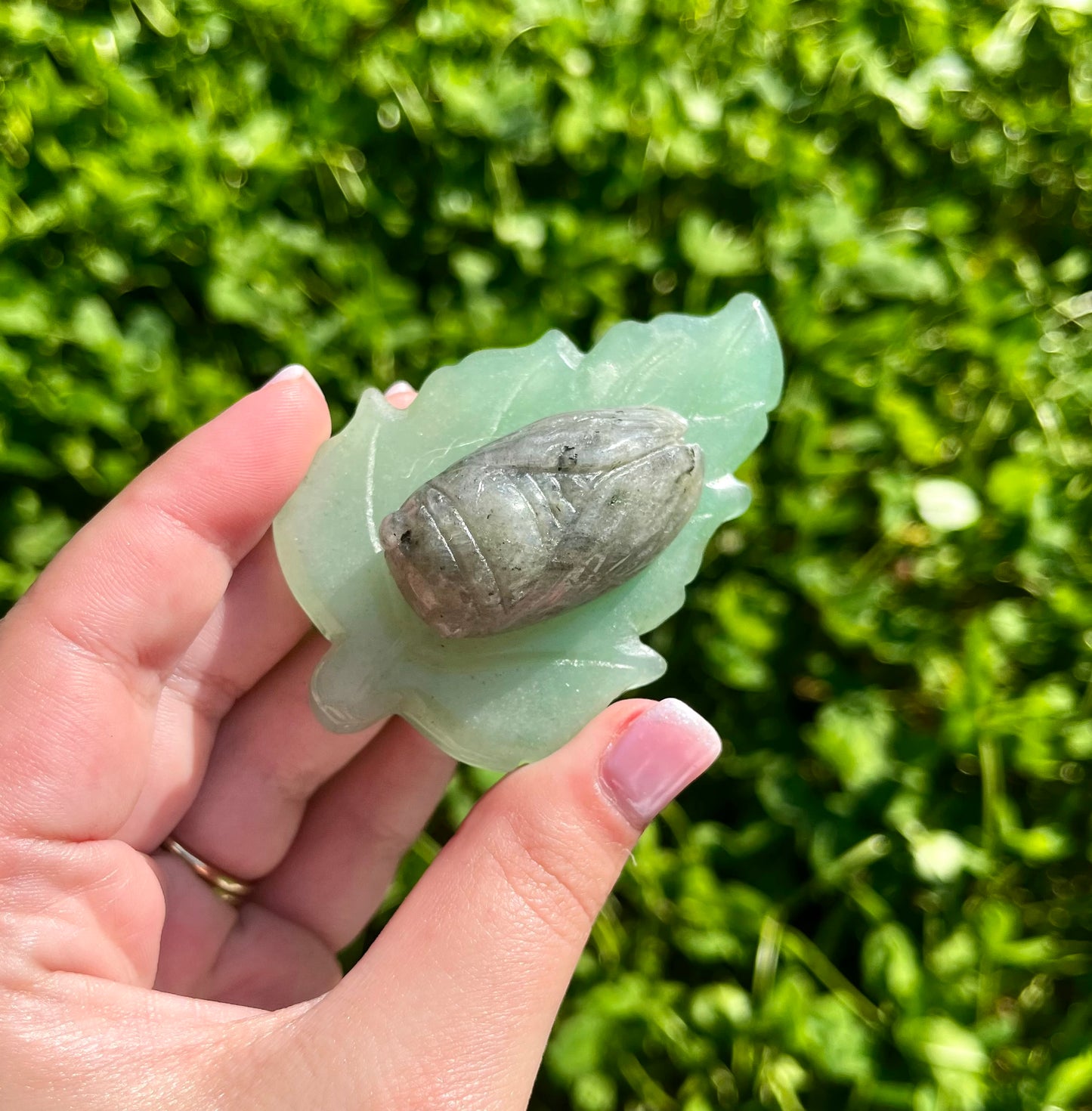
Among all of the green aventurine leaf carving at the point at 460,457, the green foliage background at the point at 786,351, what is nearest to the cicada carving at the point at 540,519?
the green aventurine leaf carving at the point at 460,457

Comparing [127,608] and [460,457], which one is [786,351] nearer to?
[460,457]

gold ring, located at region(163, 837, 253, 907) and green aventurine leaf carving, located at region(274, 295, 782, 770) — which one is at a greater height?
green aventurine leaf carving, located at region(274, 295, 782, 770)

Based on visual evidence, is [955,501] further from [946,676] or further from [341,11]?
[341,11]

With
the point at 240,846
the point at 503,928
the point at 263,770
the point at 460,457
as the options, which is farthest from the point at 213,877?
the point at 460,457

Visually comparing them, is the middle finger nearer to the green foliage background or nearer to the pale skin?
the pale skin

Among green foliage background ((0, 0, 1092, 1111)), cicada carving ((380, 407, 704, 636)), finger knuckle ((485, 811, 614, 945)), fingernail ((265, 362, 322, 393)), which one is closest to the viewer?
finger knuckle ((485, 811, 614, 945))

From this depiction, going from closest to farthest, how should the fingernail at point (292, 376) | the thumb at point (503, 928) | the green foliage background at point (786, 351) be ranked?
the thumb at point (503, 928), the fingernail at point (292, 376), the green foliage background at point (786, 351)

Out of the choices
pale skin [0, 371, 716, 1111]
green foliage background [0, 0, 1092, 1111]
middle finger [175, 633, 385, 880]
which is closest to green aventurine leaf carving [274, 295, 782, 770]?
pale skin [0, 371, 716, 1111]

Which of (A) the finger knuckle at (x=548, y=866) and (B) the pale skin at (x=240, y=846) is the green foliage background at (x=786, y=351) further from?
(A) the finger knuckle at (x=548, y=866)
